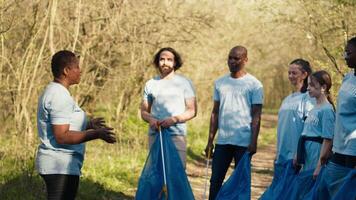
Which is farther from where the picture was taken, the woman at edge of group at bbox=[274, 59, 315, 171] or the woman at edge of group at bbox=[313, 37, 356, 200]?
the woman at edge of group at bbox=[274, 59, 315, 171]

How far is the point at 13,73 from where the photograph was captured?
12.0 metres

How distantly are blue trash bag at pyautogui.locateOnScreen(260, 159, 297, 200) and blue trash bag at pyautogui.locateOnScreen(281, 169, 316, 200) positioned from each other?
0.09 meters

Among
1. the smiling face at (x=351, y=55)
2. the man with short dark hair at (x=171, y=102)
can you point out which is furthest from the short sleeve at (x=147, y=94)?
the smiling face at (x=351, y=55)

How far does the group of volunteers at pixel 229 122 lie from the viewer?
6062 millimetres

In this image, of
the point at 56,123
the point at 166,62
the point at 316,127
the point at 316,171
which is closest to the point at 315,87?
the point at 316,127

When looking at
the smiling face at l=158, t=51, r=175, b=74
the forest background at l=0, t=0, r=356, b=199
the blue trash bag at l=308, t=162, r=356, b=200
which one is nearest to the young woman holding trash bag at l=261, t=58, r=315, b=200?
the smiling face at l=158, t=51, r=175, b=74

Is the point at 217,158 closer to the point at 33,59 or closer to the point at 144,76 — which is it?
the point at 33,59

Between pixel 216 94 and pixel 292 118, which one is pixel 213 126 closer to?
pixel 216 94

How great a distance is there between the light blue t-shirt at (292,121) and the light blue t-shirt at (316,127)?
0.31 meters

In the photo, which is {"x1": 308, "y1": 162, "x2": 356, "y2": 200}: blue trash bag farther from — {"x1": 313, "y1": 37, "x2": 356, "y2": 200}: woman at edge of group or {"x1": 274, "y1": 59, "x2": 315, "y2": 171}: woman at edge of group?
{"x1": 274, "y1": 59, "x2": 315, "y2": 171}: woman at edge of group

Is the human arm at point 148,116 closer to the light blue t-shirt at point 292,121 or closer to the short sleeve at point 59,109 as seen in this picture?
the light blue t-shirt at point 292,121

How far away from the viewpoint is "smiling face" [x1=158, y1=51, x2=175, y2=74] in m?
8.57

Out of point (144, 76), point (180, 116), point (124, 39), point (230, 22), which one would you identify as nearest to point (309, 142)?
point (180, 116)

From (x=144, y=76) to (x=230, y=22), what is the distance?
9.42 meters
